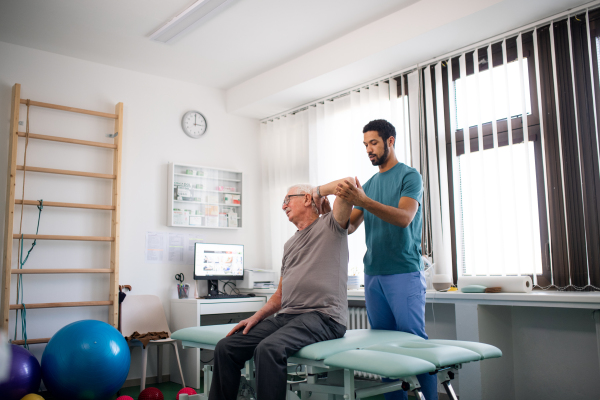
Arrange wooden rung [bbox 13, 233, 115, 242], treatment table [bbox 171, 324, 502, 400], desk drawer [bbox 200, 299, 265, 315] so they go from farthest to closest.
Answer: desk drawer [bbox 200, 299, 265, 315] → wooden rung [bbox 13, 233, 115, 242] → treatment table [bbox 171, 324, 502, 400]

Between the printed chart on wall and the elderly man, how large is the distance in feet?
7.62

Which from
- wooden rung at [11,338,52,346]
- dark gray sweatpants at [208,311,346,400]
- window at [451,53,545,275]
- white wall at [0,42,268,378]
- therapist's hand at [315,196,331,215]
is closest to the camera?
dark gray sweatpants at [208,311,346,400]

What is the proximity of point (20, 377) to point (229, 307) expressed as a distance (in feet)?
5.33

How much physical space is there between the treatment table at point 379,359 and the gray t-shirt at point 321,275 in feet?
0.52

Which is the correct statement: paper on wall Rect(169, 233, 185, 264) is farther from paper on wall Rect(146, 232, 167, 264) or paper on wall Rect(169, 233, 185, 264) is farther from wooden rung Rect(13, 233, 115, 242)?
wooden rung Rect(13, 233, 115, 242)

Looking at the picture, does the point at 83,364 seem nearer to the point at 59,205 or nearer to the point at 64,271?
the point at 64,271

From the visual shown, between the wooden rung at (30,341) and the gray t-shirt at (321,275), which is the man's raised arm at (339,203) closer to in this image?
the gray t-shirt at (321,275)

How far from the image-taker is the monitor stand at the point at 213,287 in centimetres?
433

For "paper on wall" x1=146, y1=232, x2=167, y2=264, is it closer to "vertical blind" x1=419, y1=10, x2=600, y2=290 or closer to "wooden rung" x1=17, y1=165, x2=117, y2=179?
"wooden rung" x1=17, y1=165, x2=117, y2=179

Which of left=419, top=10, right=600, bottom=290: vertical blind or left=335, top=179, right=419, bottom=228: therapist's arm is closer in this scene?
left=335, top=179, right=419, bottom=228: therapist's arm

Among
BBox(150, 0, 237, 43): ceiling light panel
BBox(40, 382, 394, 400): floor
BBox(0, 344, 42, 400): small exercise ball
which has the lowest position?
BBox(40, 382, 394, 400): floor

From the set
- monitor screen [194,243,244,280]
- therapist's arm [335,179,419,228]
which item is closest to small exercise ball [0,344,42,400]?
monitor screen [194,243,244,280]

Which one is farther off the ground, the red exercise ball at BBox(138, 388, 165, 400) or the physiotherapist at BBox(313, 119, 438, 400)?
the physiotherapist at BBox(313, 119, 438, 400)

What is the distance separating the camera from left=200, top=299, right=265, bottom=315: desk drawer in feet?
12.9
